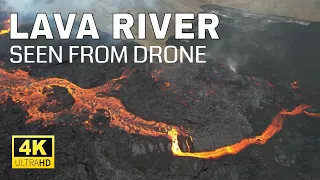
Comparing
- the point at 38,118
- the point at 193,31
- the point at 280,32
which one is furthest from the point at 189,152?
the point at 280,32

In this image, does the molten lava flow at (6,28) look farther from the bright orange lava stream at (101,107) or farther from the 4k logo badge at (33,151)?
the 4k logo badge at (33,151)

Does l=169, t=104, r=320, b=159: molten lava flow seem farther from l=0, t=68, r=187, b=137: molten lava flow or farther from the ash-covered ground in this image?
l=0, t=68, r=187, b=137: molten lava flow

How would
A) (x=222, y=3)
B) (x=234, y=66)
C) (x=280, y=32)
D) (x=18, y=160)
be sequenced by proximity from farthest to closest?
(x=222, y=3) < (x=280, y=32) < (x=234, y=66) < (x=18, y=160)

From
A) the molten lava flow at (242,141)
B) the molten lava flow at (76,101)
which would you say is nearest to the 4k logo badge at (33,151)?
the molten lava flow at (76,101)

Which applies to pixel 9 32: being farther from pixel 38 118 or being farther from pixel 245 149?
pixel 245 149

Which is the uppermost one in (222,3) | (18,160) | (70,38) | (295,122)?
(222,3)

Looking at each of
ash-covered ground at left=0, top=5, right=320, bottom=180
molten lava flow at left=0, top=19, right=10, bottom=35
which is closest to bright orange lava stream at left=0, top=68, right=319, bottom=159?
ash-covered ground at left=0, top=5, right=320, bottom=180
